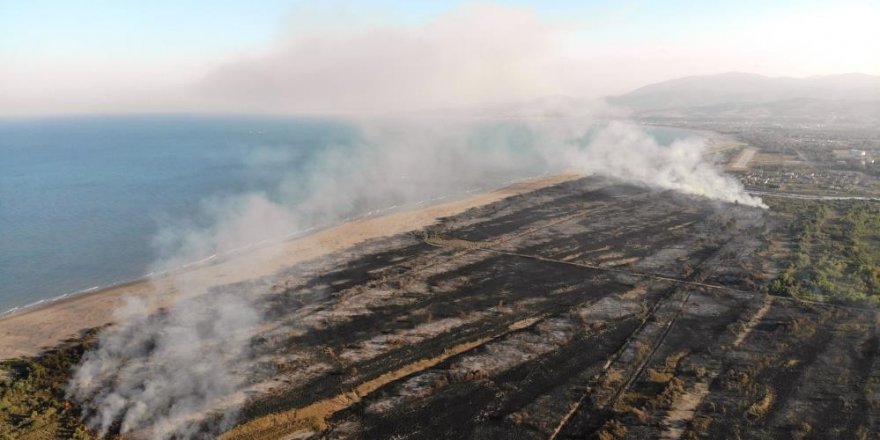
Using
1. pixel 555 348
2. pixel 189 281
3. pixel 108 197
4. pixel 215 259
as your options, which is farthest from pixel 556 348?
pixel 108 197

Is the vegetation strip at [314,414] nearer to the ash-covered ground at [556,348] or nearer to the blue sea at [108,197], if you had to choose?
the ash-covered ground at [556,348]

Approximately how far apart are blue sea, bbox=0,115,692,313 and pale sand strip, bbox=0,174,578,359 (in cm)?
448

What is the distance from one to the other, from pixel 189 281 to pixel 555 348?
27.4 meters

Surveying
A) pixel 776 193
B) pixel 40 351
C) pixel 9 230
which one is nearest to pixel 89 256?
pixel 9 230

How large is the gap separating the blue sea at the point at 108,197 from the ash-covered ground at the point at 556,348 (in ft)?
64.5

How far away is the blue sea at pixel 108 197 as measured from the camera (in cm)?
4431

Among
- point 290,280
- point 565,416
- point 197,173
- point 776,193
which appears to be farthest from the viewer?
point 197,173

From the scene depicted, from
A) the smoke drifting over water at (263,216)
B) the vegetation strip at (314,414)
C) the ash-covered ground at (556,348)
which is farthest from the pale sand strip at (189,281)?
the vegetation strip at (314,414)

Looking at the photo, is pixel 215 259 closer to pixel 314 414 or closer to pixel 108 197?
pixel 314 414

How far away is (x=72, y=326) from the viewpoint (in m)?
31.6

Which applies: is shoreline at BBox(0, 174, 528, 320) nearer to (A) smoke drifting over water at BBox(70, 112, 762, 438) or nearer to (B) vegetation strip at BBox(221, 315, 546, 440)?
(A) smoke drifting over water at BBox(70, 112, 762, 438)

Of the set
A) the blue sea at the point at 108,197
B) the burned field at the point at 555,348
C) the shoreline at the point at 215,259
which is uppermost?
the blue sea at the point at 108,197

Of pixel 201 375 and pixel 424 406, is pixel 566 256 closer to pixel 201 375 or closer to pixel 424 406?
pixel 424 406

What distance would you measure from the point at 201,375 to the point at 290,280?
1398cm
